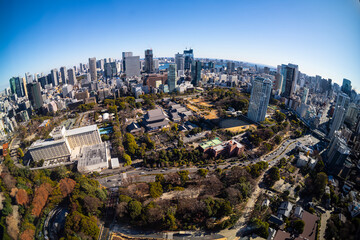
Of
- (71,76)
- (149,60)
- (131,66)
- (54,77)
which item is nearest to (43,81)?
(54,77)

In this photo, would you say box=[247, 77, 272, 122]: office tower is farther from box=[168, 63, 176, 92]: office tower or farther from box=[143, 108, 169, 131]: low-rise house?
box=[168, 63, 176, 92]: office tower

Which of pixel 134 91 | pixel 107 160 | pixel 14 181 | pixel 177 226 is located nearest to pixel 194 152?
pixel 177 226

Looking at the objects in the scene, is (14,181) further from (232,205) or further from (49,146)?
(232,205)

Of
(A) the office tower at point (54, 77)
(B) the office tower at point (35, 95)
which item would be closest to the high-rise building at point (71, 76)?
(A) the office tower at point (54, 77)

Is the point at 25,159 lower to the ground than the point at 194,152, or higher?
lower

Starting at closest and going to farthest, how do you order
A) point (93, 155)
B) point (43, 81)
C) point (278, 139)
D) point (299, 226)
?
point (299, 226) < point (93, 155) < point (278, 139) < point (43, 81)

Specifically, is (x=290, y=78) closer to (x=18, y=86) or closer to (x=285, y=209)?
(x=285, y=209)
